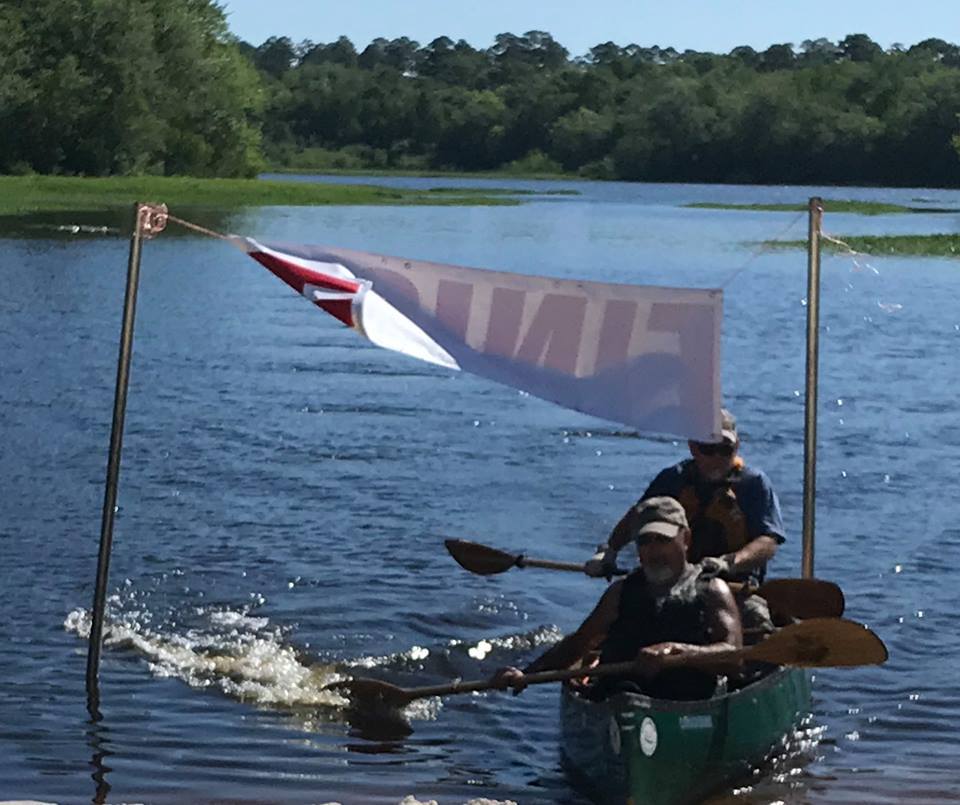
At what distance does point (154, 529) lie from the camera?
18500mm

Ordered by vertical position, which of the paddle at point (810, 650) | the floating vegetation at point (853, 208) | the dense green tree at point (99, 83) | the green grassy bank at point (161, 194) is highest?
the dense green tree at point (99, 83)

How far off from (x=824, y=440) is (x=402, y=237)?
35.4 m

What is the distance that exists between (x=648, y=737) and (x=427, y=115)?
177 m

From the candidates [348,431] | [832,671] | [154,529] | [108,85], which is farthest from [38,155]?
[832,671]

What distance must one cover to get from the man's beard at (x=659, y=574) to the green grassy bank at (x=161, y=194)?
5742 centimetres

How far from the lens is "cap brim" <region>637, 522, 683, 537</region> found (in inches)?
403

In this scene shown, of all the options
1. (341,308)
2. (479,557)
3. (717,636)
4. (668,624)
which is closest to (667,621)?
(668,624)

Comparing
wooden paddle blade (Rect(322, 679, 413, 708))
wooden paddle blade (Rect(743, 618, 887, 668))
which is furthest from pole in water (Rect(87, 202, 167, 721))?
wooden paddle blade (Rect(743, 618, 887, 668))

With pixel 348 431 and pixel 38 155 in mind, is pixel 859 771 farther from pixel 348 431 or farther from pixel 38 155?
pixel 38 155

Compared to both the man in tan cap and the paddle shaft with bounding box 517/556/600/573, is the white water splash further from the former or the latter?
the man in tan cap

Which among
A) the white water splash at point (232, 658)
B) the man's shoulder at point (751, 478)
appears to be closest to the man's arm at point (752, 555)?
the man's shoulder at point (751, 478)

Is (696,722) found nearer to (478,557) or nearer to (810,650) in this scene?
(810,650)

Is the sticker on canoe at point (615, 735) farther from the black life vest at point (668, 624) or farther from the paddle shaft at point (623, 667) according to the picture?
the black life vest at point (668, 624)

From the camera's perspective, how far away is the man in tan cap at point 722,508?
39.3 feet
